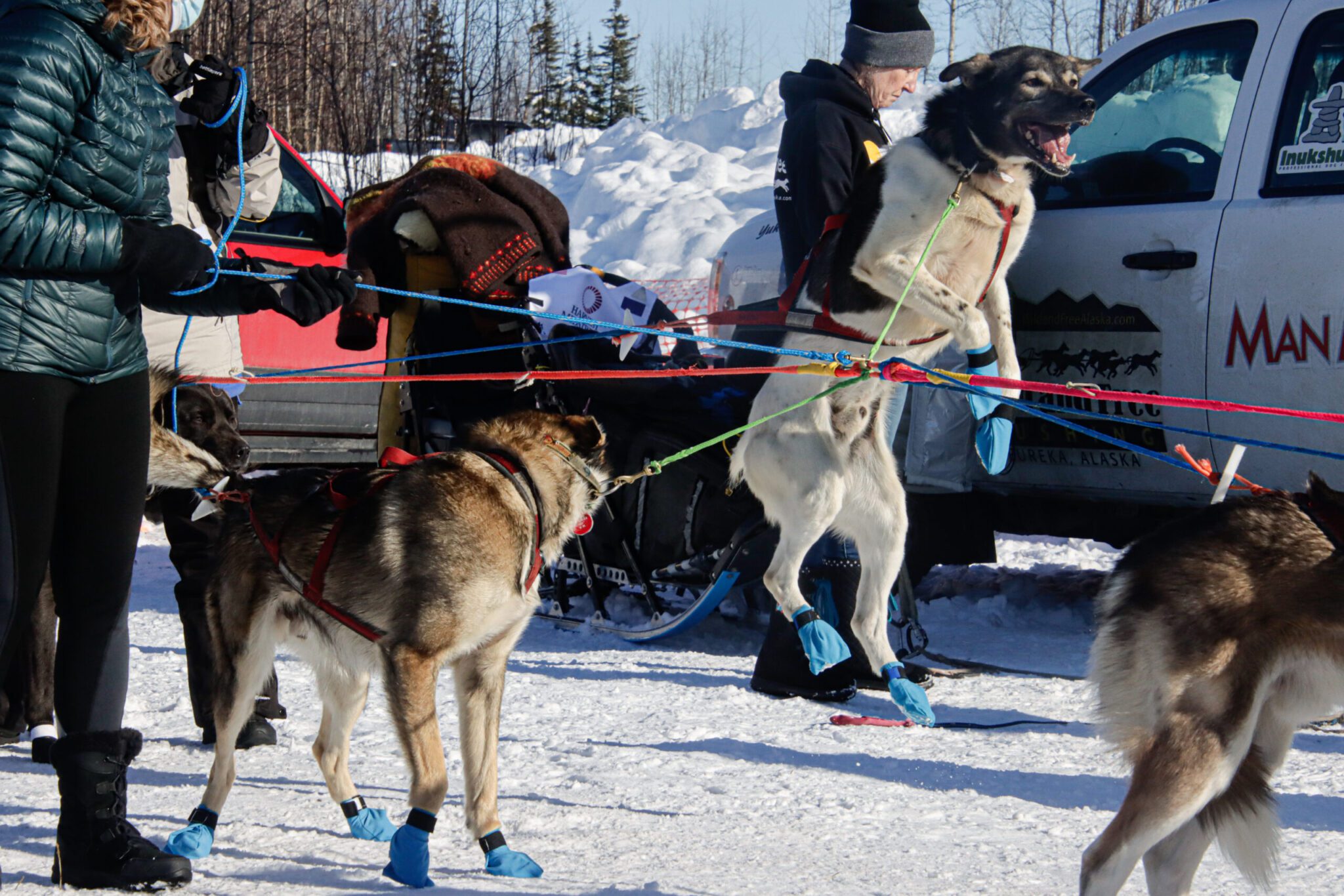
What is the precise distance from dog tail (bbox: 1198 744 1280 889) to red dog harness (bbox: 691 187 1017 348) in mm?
1688

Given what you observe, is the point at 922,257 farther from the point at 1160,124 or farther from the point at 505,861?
the point at 505,861

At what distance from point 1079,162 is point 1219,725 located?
289 cm

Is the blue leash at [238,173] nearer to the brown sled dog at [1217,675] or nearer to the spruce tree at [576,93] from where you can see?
the brown sled dog at [1217,675]

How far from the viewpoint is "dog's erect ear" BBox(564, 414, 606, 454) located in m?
3.29

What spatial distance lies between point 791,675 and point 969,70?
6.79 ft

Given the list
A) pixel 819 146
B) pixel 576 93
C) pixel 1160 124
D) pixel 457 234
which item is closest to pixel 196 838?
pixel 819 146

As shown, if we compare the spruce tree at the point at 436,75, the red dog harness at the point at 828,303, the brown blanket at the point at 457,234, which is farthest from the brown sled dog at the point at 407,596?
the spruce tree at the point at 436,75

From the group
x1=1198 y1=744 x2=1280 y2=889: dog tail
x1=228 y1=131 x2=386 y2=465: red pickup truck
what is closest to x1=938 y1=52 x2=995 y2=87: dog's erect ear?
x1=1198 y1=744 x2=1280 y2=889: dog tail

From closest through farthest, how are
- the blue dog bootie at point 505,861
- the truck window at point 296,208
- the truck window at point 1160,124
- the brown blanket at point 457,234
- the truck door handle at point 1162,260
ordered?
the blue dog bootie at point 505,861 → the truck door handle at point 1162,260 → the truck window at point 1160,124 → the brown blanket at point 457,234 → the truck window at point 296,208

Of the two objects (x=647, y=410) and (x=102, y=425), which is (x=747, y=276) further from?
(x=102, y=425)

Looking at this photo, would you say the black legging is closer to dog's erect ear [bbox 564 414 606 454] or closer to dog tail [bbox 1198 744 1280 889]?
dog's erect ear [bbox 564 414 606 454]

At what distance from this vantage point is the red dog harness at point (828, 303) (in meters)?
3.79

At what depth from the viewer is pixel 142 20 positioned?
239 cm

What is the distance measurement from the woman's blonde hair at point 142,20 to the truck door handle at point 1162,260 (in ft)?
10.6
